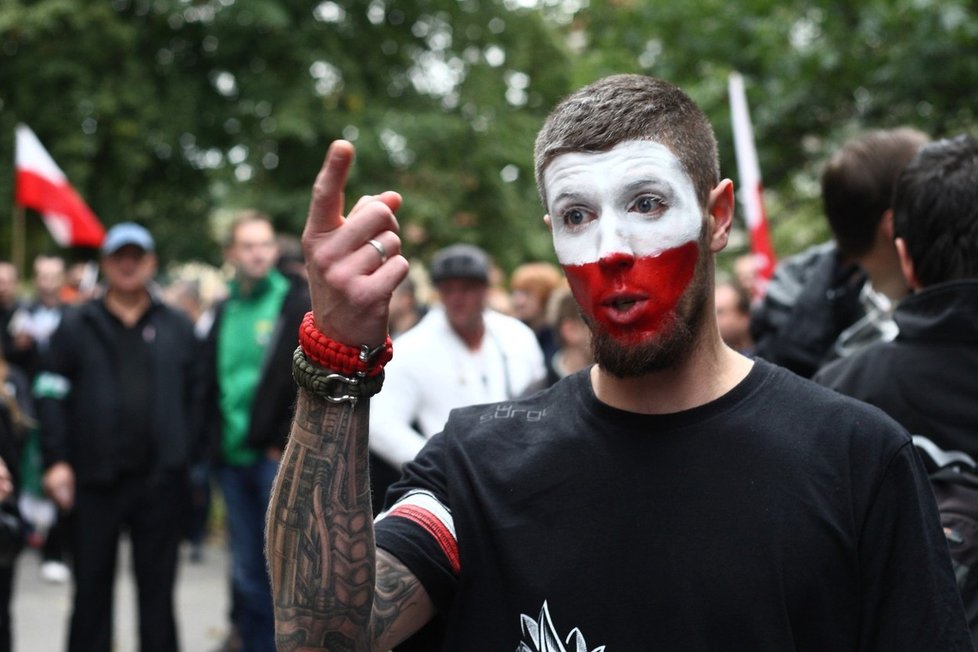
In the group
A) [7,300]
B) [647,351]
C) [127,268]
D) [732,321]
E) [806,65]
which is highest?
[806,65]

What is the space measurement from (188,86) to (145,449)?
1426cm

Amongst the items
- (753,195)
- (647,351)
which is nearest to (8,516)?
(647,351)

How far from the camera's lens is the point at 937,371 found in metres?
2.56

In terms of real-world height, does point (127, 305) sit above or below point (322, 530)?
above

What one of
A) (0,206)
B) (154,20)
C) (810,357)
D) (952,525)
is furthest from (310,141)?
(952,525)

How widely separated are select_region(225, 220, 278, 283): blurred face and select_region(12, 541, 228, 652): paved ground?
6.77ft

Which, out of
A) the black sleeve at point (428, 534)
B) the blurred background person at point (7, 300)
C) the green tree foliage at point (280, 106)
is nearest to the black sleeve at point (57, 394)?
the blurred background person at point (7, 300)

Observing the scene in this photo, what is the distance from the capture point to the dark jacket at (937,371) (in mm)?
2531

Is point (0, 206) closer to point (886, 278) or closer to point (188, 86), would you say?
point (188, 86)

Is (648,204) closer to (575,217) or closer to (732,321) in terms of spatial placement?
(575,217)

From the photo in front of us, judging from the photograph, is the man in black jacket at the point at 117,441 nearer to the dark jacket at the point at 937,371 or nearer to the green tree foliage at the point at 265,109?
the dark jacket at the point at 937,371

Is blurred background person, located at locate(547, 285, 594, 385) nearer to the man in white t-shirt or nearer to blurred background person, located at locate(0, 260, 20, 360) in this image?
the man in white t-shirt

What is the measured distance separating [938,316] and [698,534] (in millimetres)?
1067

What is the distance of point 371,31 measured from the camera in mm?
20781
